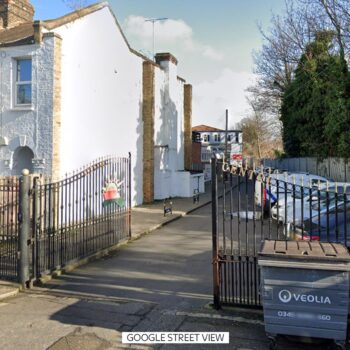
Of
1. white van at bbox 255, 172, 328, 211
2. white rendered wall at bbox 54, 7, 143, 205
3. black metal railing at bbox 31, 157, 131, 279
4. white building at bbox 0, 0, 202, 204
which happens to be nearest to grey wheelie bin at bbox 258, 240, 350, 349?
white van at bbox 255, 172, 328, 211

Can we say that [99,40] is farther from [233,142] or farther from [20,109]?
[233,142]

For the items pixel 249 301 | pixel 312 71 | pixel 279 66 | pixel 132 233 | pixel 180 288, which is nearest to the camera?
pixel 249 301

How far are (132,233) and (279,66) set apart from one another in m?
25.8

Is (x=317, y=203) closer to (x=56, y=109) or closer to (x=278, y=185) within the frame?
(x=278, y=185)

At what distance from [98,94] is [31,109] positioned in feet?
11.2

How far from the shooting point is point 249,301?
5824mm

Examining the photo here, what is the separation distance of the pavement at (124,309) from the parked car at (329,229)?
4.68 feet

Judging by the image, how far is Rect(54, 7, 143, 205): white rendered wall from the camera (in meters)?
13.8

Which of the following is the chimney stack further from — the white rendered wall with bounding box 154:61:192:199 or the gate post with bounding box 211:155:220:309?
the gate post with bounding box 211:155:220:309

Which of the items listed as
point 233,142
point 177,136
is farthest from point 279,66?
point 233,142

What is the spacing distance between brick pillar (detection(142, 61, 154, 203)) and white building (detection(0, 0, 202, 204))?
0.05 meters

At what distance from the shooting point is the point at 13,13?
55.0 feet

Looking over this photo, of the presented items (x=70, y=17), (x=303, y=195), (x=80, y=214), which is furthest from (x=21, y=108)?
(x=303, y=195)

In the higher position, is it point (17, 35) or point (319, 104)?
point (17, 35)
